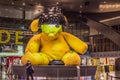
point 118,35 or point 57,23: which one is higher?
point 57,23

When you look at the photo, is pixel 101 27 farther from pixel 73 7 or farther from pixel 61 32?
pixel 61 32

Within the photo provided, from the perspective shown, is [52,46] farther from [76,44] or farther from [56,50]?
[76,44]

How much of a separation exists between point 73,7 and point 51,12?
21.0m

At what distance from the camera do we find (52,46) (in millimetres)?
8695

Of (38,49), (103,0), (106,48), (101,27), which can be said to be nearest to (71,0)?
(103,0)

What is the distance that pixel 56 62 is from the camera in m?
8.52

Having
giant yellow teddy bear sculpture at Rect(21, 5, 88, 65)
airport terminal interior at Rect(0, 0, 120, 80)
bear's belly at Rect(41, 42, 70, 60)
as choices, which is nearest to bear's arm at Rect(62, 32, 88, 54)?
giant yellow teddy bear sculpture at Rect(21, 5, 88, 65)

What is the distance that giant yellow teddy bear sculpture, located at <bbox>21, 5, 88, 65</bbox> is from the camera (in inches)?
329

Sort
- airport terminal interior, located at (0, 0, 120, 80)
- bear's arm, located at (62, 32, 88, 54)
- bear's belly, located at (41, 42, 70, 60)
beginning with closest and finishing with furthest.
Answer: bear's belly, located at (41, 42, 70, 60) < bear's arm, located at (62, 32, 88, 54) < airport terminal interior, located at (0, 0, 120, 80)

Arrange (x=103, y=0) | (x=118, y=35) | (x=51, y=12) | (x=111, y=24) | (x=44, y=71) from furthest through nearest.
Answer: (x=111, y=24) < (x=118, y=35) < (x=103, y=0) < (x=51, y=12) < (x=44, y=71)

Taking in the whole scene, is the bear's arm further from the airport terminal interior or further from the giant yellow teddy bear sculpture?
the airport terminal interior

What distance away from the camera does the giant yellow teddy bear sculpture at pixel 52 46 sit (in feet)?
27.5

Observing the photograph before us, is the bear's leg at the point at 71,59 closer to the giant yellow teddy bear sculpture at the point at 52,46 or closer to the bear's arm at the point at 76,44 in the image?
the giant yellow teddy bear sculpture at the point at 52,46

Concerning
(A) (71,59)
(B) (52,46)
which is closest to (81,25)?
(B) (52,46)
